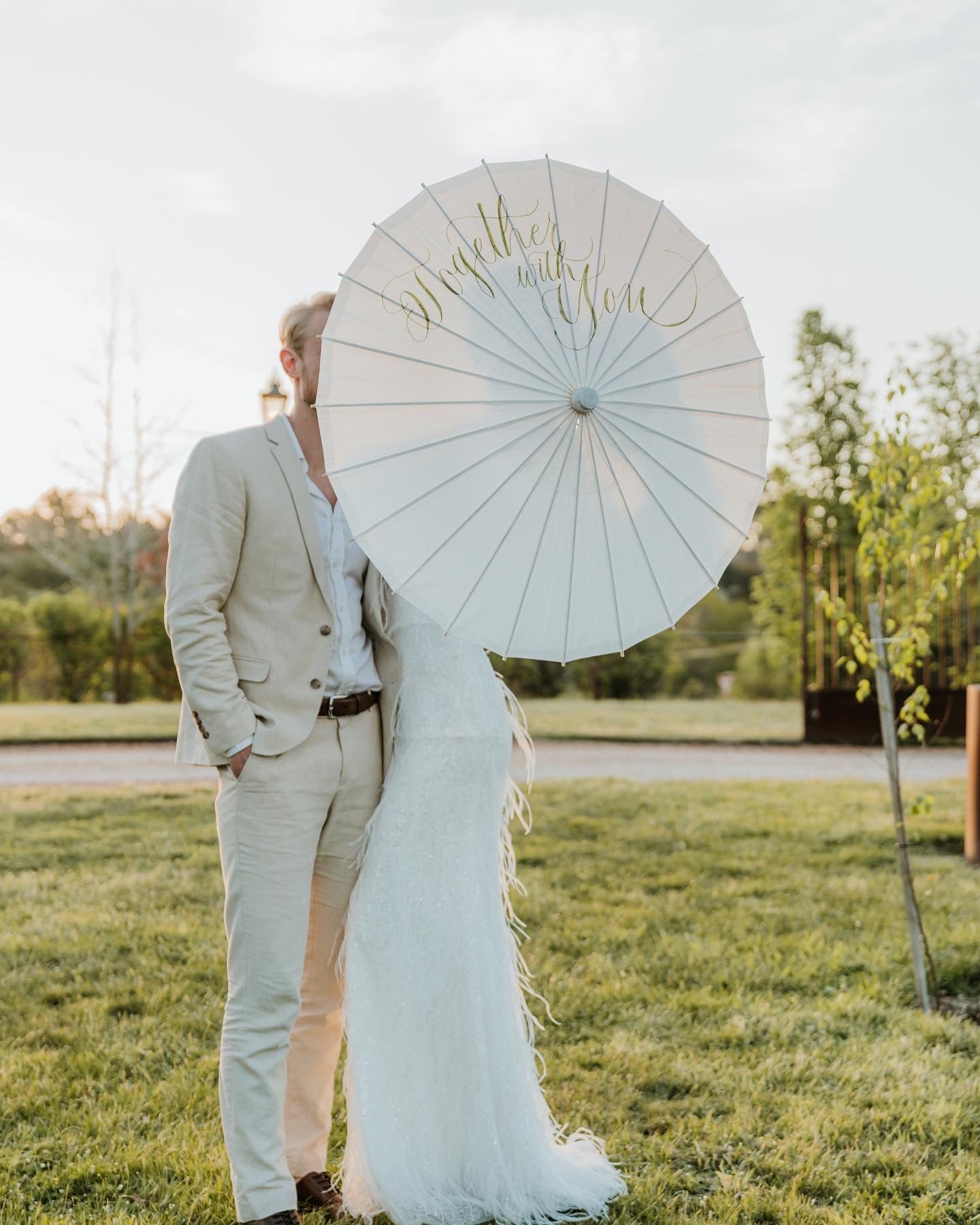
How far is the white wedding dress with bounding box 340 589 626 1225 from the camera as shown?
276 centimetres

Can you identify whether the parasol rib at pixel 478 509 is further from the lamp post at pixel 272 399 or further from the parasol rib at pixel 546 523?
the lamp post at pixel 272 399

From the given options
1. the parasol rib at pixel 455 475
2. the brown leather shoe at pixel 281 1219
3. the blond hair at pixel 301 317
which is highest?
the blond hair at pixel 301 317

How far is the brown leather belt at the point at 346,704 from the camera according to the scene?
2.71 m

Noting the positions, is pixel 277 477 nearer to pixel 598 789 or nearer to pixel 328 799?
pixel 328 799

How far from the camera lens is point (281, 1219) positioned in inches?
100.0

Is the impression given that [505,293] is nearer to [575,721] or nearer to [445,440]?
[445,440]

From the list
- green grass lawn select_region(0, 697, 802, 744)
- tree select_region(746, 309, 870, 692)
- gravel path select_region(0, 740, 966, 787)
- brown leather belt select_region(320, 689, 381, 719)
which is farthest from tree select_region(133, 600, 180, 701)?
brown leather belt select_region(320, 689, 381, 719)

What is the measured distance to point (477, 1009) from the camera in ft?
9.18

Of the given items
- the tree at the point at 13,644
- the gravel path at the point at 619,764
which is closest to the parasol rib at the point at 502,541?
the gravel path at the point at 619,764

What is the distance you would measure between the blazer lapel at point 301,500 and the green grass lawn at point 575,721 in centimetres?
1119

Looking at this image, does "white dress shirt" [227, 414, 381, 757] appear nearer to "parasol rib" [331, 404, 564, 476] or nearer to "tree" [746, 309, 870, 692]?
"parasol rib" [331, 404, 564, 476]

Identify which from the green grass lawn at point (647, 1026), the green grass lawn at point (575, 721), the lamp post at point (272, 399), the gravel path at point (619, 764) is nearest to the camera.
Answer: the green grass lawn at point (647, 1026)

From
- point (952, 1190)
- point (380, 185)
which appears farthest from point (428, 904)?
point (380, 185)

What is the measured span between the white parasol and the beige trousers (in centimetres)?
59
